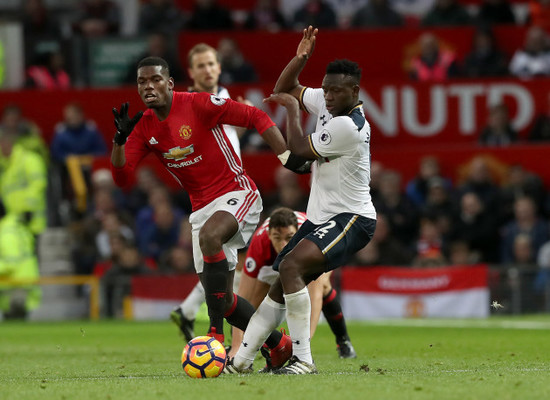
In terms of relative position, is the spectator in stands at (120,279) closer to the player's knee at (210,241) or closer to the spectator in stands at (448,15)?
the spectator in stands at (448,15)

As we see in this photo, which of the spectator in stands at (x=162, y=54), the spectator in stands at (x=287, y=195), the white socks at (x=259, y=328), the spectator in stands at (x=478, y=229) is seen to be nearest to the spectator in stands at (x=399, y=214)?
the spectator in stands at (x=478, y=229)

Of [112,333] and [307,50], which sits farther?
[112,333]

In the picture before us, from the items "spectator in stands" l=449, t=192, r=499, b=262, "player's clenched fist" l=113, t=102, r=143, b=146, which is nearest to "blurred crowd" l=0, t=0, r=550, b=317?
"spectator in stands" l=449, t=192, r=499, b=262

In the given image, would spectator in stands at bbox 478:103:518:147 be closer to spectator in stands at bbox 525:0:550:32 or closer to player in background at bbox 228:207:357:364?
spectator in stands at bbox 525:0:550:32

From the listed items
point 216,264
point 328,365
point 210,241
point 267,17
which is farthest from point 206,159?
point 267,17

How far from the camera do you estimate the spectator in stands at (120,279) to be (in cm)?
1866

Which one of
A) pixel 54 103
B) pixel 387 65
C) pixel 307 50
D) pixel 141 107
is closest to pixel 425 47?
pixel 387 65

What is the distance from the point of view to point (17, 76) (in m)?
22.4

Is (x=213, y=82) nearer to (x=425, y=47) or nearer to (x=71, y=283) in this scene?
(x=71, y=283)

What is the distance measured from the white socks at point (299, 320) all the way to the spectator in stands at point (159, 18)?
14.9 meters

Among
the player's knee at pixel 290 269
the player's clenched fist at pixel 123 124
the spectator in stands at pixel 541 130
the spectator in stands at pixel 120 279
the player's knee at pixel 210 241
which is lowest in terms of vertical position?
the spectator in stands at pixel 120 279

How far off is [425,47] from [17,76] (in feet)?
25.0

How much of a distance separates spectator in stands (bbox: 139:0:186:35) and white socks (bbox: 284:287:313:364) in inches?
585

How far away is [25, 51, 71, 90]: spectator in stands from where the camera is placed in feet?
72.0
